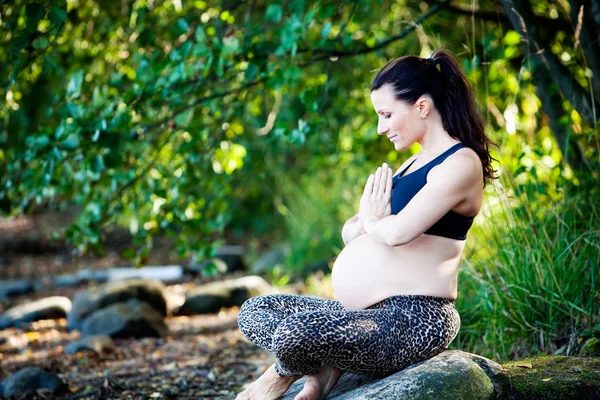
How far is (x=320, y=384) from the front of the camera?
2.38 meters

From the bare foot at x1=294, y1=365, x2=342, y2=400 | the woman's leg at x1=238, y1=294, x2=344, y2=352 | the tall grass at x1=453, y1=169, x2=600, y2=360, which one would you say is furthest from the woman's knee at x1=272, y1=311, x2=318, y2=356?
the tall grass at x1=453, y1=169, x2=600, y2=360

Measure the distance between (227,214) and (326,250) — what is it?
3170 mm

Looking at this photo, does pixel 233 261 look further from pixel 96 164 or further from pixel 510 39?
pixel 96 164

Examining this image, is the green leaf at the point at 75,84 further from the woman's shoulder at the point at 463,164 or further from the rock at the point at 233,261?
the rock at the point at 233,261

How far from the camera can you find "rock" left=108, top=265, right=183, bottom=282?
8109mm

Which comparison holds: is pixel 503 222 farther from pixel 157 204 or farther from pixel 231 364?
pixel 157 204

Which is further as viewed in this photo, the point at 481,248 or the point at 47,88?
the point at 47,88

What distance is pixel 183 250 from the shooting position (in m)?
4.29

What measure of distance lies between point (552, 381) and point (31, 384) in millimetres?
2641

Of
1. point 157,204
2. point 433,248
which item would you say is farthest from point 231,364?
point 433,248

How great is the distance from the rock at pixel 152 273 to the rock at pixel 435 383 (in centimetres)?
604

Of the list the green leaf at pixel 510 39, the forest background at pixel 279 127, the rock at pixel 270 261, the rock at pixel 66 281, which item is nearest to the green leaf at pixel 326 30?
the forest background at pixel 279 127

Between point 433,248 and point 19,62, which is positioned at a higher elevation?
point 19,62

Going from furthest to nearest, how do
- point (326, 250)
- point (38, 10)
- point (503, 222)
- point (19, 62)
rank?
point (326, 250), point (503, 222), point (19, 62), point (38, 10)
